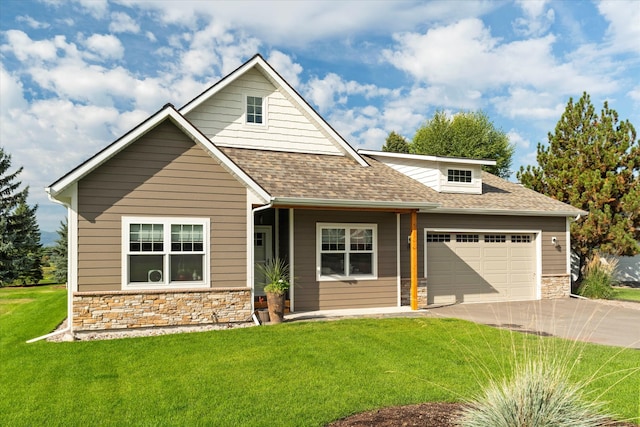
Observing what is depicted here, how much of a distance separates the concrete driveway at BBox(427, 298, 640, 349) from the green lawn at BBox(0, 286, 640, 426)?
1.10 meters

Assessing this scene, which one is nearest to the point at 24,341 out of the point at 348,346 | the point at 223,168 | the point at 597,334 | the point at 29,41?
the point at 223,168

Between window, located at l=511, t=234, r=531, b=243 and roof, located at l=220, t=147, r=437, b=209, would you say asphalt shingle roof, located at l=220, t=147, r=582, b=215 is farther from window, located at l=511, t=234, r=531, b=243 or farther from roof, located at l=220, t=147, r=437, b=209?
window, located at l=511, t=234, r=531, b=243

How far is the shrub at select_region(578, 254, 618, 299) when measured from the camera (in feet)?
52.2

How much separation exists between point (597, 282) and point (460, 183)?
580 centimetres

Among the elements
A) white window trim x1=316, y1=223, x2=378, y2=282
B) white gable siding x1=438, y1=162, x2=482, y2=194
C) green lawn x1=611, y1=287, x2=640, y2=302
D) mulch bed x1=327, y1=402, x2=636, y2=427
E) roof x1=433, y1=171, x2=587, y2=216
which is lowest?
green lawn x1=611, y1=287, x2=640, y2=302

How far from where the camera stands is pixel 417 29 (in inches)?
611

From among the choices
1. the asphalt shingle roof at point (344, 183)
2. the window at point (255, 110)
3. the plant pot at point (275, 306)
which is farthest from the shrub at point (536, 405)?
the window at point (255, 110)

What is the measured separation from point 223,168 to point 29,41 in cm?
691

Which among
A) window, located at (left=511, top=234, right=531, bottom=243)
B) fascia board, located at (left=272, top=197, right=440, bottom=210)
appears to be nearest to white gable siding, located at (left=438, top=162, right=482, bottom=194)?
window, located at (left=511, top=234, right=531, bottom=243)

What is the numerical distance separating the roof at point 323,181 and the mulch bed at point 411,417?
6.24 metres

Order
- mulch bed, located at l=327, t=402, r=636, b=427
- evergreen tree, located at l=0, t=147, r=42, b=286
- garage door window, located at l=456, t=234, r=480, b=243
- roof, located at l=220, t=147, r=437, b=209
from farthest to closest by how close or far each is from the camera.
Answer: evergreen tree, located at l=0, t=147, r=42, b=286, garage door window, located at l=456, t=234, r=480, b=243, roof, located at l=220, t=147, r=437, b=209, mulch bed, located at l=327, t=402, r=636, b=427

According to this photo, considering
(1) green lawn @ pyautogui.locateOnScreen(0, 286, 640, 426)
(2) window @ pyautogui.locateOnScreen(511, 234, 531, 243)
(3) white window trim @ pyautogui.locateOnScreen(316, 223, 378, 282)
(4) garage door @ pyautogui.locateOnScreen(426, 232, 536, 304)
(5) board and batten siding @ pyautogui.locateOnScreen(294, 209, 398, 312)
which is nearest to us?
(1) green lawn @ pyautogui.locateOnScreen(0, 286, 640, 426)

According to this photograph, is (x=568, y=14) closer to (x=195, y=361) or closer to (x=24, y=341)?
(x=195, y=361)

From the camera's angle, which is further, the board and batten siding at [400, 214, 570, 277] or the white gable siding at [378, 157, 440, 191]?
the white gable siding at [378, 157, 440, 191]
